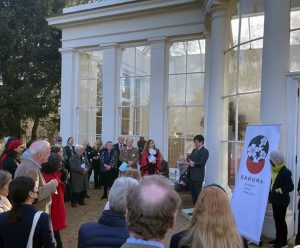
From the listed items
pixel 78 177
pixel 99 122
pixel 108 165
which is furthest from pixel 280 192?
pixel 99 122

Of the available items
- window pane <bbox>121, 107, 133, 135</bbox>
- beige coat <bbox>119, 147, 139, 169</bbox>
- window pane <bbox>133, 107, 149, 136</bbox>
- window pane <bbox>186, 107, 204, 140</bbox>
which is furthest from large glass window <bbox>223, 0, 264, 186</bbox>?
window pane <bbox>121, 107, 133, 135</bbox>

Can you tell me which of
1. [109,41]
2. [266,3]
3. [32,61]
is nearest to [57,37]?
[32,61]

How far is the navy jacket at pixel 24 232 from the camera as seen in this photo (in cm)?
304

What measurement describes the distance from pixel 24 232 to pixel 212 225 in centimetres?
142

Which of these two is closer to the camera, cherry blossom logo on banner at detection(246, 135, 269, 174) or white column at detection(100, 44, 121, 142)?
cherry blossom logo on banner at detection(246, 135, 269, 174)

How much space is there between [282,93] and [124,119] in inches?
310

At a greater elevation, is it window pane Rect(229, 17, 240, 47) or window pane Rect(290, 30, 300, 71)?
window pane Rect(229, 17, 240, 47)

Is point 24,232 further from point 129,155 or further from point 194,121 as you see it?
point 194,121

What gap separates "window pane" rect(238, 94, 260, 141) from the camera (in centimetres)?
770

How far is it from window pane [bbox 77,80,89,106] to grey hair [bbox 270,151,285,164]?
9726 millimetres

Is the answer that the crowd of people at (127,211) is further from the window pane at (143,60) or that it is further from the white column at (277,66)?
the window pane at (143,60)

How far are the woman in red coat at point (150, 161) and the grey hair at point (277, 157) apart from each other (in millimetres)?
4690

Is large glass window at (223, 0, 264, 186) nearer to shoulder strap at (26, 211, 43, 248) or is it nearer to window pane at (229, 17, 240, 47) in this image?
window pane at (229, 17, 240, 47)

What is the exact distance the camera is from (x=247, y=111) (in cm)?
806
